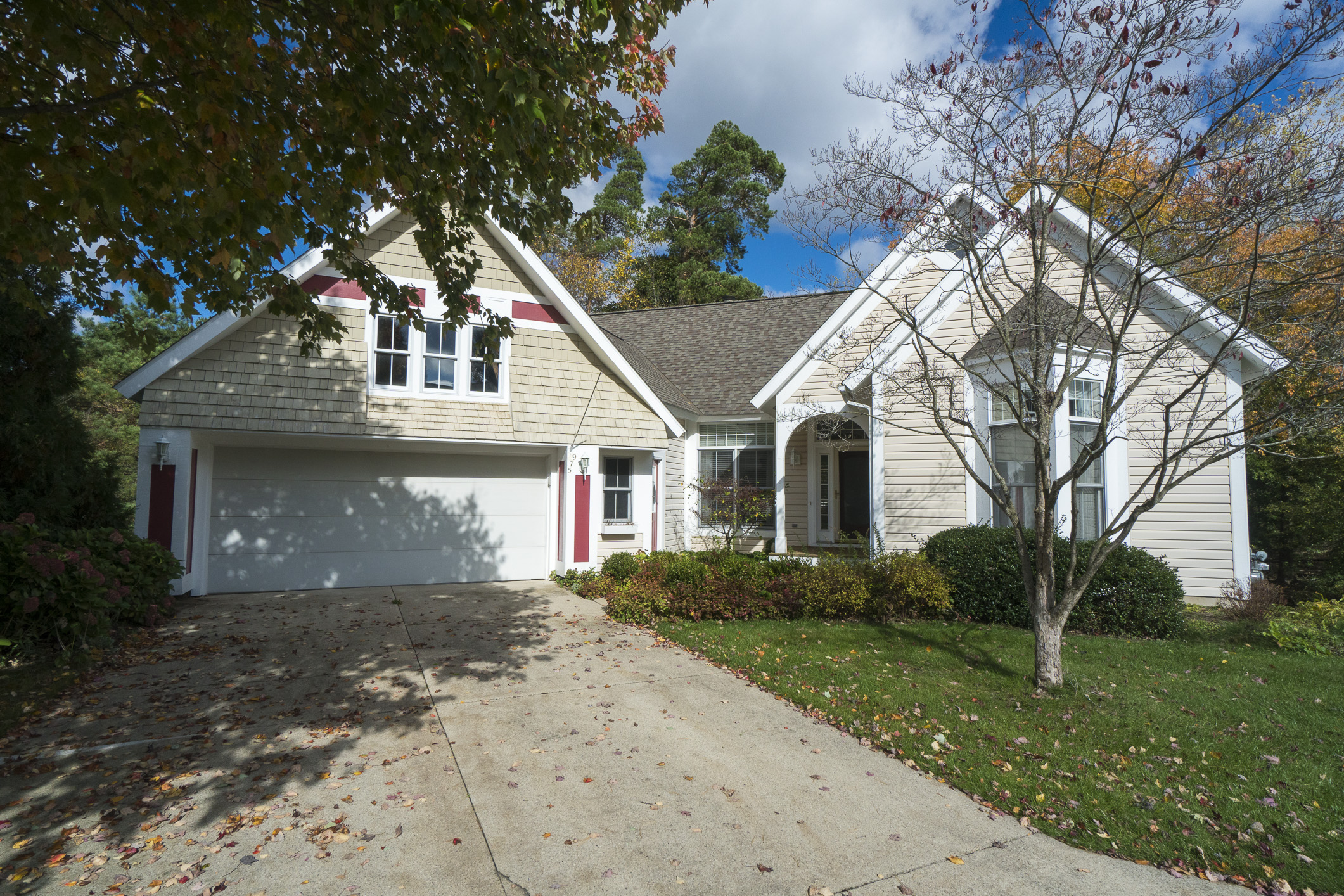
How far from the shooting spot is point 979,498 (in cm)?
1114

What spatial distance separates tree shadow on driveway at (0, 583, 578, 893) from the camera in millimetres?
3705

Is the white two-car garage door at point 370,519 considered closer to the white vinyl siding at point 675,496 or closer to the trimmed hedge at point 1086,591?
the white vinyl siding at point 675,496

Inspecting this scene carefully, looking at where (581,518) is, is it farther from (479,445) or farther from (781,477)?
(781,477)

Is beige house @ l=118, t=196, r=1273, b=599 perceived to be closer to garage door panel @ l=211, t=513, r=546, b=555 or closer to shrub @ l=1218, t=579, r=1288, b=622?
garage door panel @ l=211, t=513, r=546, b=555

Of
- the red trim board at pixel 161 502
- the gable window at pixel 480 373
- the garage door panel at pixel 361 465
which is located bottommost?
the red trim board at pixel 161 502

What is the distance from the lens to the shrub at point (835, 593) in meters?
9.33

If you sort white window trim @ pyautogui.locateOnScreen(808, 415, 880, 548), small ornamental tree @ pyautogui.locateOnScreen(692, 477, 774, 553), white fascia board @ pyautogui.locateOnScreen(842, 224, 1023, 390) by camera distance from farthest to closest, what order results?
white window trim @ pyautogui.locateOnScreen(808, 415, 880, 548) < small ornamental tree @ pyautogui.locateOnScreen(692, 477, 774, 553) < white fascia board @ pyautogui.locateOnScreen(842, 224, 1023, 390)

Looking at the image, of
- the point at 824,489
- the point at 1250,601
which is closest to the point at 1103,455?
the point at 1250,601

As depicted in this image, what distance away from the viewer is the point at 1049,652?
642cm

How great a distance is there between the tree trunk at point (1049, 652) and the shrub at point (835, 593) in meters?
2.93

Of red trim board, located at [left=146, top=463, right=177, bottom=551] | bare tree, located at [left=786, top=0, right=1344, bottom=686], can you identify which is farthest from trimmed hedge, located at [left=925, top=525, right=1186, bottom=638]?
red trim board, located at [left=146, top=463, right=177, bottom=551]

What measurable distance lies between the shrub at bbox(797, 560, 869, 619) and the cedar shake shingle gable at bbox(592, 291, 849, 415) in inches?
202

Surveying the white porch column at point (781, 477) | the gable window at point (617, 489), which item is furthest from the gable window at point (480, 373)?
the white porch column at point (781, 477)

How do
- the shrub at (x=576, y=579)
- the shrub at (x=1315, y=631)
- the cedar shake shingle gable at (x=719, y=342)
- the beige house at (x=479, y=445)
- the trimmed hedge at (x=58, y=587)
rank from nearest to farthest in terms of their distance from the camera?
the trimmed hedge at (x=58, y=587), the shrub at (x=1315, y=631), the beige house at (x=479, y=445), the shrub at (x=576, y=579), the cedar shake shingle gable at (x=719, y=342)
